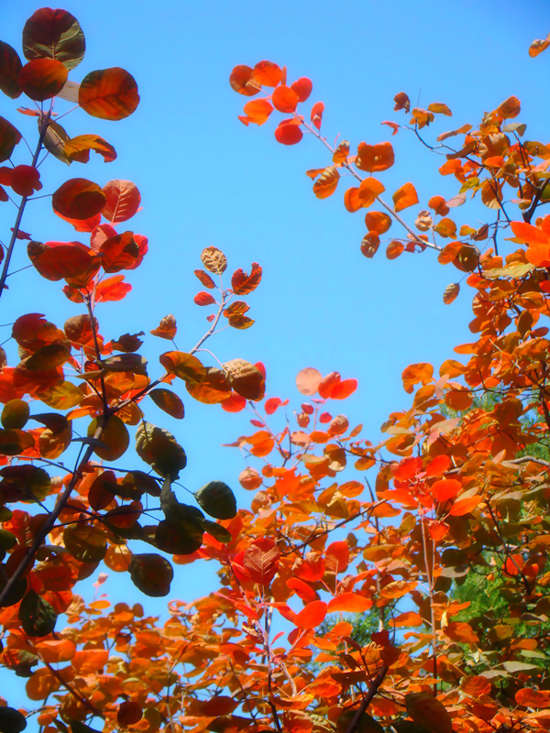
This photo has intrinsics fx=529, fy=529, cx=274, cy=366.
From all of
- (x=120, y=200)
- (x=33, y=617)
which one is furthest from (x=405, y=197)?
(x=33, y=617)

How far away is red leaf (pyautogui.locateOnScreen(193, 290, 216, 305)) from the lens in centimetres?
104

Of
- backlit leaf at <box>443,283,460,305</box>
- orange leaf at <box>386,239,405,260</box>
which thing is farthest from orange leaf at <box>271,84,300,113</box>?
backlit leaf at <box>443,283,460,305</box>

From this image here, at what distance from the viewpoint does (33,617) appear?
70 cm

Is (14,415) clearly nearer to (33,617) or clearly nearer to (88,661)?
(33,617)

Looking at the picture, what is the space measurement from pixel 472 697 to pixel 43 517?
89 cm

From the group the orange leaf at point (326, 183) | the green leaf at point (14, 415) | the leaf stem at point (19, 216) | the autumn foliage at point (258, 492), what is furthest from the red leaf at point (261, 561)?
the orange leaf at point (326, 183)

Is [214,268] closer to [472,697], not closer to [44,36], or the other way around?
[44,36]

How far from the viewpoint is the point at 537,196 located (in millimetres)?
1658

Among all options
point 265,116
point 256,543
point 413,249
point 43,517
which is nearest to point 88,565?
point 43,517

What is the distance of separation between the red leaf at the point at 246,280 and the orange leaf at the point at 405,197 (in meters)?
0.80

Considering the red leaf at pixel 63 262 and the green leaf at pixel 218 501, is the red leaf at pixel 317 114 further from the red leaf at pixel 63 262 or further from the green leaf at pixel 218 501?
the green leaf at pixel 218 501

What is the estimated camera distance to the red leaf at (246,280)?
36.6 inches

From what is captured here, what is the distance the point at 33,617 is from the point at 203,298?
1.99 ft

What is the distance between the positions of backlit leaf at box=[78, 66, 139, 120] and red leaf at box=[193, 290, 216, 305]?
0.38m
